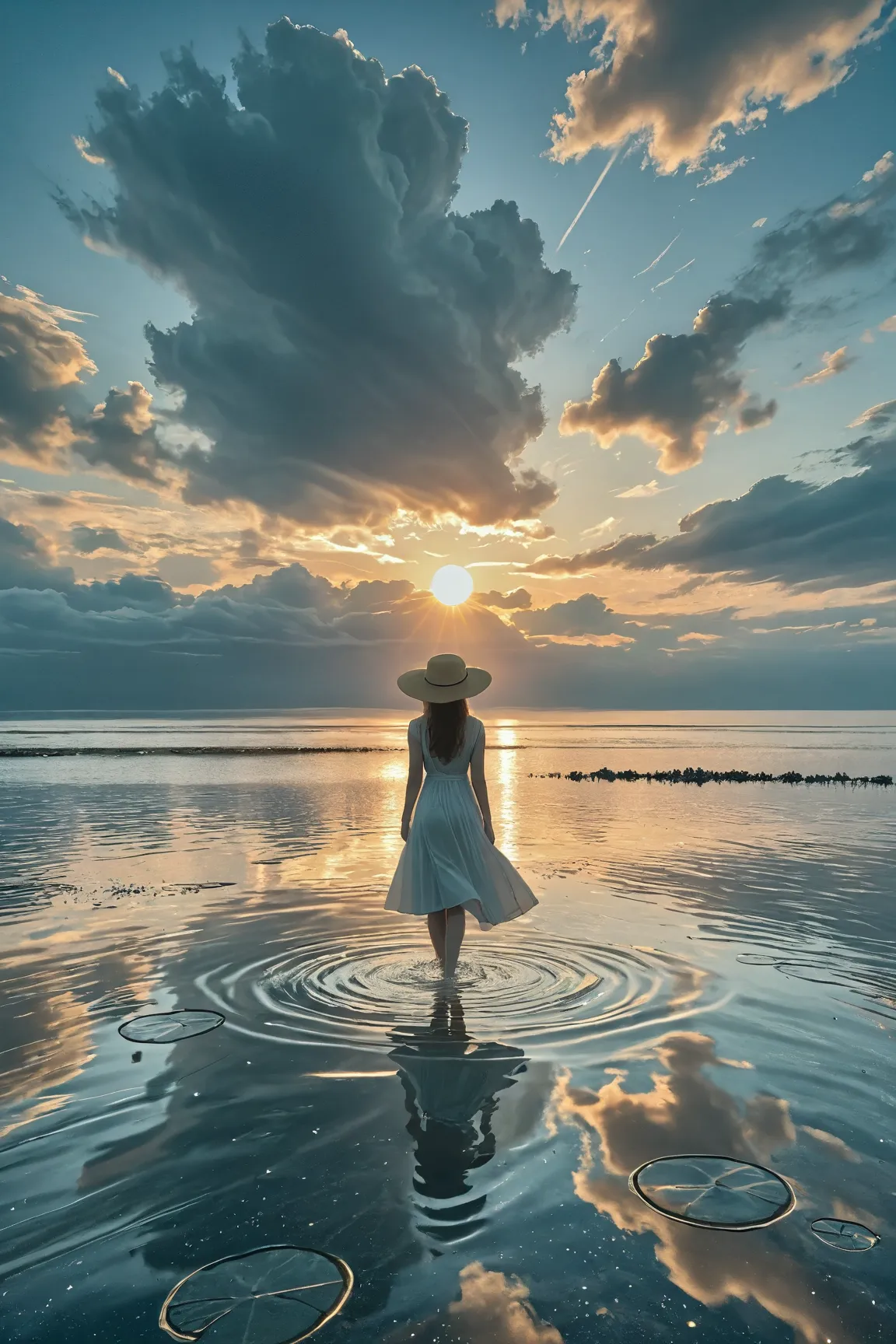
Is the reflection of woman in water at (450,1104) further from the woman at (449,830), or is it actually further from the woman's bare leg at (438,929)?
the woman at (449,830)

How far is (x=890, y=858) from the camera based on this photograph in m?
16.2

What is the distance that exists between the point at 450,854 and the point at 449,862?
82mm

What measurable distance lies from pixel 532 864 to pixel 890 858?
781 centimetres

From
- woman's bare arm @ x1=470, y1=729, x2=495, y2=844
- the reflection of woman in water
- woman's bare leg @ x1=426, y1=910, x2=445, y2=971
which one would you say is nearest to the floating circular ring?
the reflection of woman in water

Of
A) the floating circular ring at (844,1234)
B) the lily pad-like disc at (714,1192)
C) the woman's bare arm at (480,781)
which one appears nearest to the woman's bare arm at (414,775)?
the woman's bare arm at (480,781)

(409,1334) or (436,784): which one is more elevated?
(436,784)

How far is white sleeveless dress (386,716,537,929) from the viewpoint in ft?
26.2

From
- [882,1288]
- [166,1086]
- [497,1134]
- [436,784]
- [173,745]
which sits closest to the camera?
[882,1288]

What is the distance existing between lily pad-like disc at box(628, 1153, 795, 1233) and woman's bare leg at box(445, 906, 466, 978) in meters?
3.53

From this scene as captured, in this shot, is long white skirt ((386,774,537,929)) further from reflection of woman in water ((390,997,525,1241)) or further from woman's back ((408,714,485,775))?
reflection of woman in water ((390,997,525,1241))

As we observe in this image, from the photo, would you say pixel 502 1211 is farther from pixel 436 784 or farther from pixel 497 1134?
pixel 436 784

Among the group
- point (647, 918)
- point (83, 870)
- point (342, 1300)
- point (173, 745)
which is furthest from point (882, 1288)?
point (173, 745)

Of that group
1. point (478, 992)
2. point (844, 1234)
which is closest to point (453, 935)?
point (478, 992)

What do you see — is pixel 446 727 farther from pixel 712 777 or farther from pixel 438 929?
pixel 712 777
